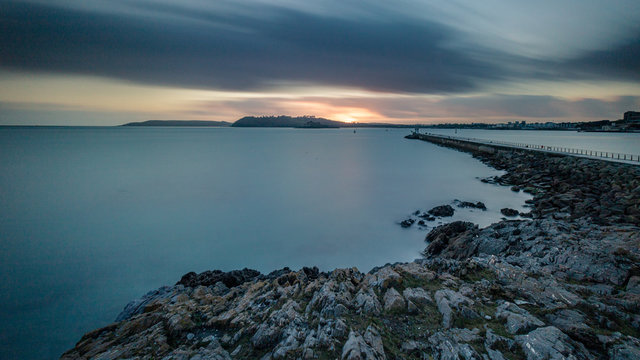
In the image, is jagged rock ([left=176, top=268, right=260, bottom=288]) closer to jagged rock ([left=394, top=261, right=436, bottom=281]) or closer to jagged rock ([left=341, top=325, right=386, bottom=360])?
jagged rock ([left=394, top=261, right=436, bottom=281])

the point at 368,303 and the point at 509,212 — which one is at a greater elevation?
the point at 368,303

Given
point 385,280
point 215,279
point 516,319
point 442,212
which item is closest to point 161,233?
point 215,279

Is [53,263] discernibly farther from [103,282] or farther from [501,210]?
[501,210]

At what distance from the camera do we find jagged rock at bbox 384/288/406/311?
17.9ft

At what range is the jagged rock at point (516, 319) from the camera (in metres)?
4.61

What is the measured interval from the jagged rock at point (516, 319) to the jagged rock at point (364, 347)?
223 cm

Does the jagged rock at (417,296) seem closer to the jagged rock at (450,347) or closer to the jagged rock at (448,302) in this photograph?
the jagged rock at (448,302)


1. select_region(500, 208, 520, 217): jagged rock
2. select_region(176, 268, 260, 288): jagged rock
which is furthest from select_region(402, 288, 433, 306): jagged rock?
select_region(500, 208, 520, 217): jagged rock

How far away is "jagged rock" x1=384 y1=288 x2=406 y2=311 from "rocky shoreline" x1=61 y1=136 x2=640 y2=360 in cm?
2

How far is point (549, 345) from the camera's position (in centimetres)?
412

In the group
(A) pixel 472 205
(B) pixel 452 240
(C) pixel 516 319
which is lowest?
(A) pixel 472 205

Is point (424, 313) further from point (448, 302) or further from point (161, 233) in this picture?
point (161, 233)

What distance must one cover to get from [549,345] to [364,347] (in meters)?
2.72

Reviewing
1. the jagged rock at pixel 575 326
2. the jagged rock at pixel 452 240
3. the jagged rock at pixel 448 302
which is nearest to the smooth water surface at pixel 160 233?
the jagged rock at pixel 452 240
